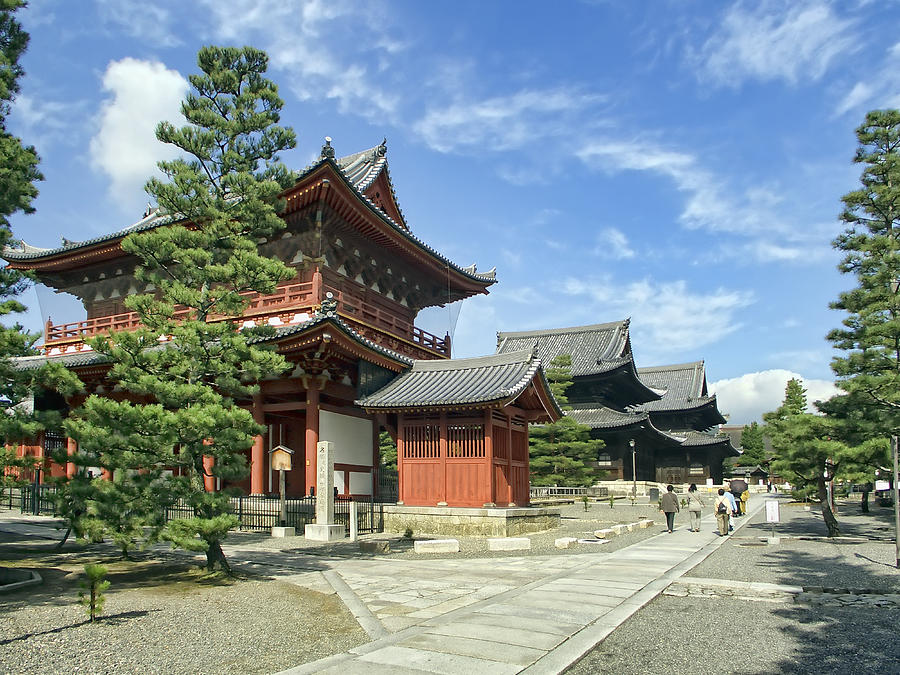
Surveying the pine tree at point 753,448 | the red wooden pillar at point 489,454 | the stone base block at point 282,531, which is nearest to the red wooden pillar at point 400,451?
the red wooden pillar at point 489,454

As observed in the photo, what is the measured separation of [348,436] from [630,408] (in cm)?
4028

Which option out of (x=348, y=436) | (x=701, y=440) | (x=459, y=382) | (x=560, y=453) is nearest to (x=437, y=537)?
(x=459, y=382)

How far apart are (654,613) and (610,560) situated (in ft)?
18.5

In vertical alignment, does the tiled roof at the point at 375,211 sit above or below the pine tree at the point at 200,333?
above

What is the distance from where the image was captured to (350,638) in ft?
26.1

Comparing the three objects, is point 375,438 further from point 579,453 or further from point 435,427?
point 579,453

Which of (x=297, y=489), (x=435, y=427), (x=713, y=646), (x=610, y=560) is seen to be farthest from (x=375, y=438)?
(x=713, y=646)

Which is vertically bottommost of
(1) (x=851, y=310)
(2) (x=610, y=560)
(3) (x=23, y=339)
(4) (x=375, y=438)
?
(2) (x=610, y=560)

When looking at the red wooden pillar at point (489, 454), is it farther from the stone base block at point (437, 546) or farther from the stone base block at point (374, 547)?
the stone base block at point (374, 547)

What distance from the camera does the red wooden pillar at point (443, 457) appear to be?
19.8 metres

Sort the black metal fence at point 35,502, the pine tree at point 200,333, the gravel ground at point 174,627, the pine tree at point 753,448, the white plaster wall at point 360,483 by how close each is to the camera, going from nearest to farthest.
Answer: the gravel ground at point 174,627, the pine tree at point 200,333, the black metal fence at point 35,502, the white plaster wall at point 360,483, the pine tree at point 753,448

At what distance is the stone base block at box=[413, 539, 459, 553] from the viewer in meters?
16.0

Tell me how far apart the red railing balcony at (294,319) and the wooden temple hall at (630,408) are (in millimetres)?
20742

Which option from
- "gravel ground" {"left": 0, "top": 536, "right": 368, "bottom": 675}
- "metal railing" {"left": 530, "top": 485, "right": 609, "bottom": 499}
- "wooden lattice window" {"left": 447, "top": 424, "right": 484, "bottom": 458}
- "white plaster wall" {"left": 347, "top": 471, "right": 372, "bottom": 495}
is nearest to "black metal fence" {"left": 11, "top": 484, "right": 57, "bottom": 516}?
"white plaster wall" {"left": 347, "top": 471, "right": 372, "bottom": 495}
